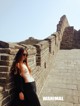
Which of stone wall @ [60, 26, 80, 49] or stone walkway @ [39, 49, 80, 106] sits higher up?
stone wall @ [60, 26, 80, 49]

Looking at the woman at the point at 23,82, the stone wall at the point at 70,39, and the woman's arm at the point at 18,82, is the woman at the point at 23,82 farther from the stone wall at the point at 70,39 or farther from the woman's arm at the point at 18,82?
the stone wall at the point at 70,39

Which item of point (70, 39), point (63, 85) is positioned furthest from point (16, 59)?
point (70, 39)

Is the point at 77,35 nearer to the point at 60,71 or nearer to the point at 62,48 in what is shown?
the point at 62,48

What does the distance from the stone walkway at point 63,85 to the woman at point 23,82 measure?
4.35 ft

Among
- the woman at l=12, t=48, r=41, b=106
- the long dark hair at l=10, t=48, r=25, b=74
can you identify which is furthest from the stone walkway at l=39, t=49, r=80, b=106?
the long dark hair at l=10, t=48, r=25, b=74

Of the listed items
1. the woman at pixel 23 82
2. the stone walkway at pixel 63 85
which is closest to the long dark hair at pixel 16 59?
the woman at pixel 23 82

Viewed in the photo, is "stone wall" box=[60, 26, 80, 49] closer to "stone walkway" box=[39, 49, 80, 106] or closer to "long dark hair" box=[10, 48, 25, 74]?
"stone walkway" box=[39, 49, 80, 106]

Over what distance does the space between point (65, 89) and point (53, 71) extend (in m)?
1.92

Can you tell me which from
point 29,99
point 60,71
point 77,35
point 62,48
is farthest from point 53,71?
point 77,35

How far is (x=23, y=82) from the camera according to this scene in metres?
3.68

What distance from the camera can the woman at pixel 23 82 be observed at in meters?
3.57

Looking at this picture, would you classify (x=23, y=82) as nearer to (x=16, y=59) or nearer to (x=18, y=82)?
(x=18, y=82)

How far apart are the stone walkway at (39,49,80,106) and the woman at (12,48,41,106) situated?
1.32 metres

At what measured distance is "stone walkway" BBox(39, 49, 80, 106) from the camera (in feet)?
17.1
